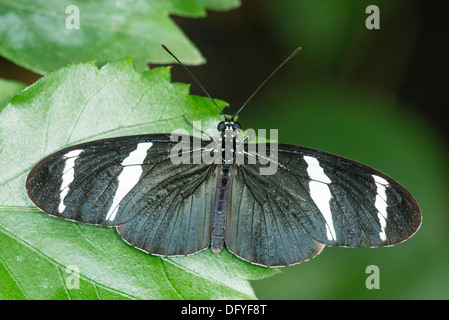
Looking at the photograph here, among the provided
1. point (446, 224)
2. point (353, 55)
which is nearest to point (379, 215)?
point (446, 224)

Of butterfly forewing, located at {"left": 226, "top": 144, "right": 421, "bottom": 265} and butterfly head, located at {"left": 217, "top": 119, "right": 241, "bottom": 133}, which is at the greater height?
butterfly head, located at {"left": 217, "top": 119, "right": 241, "bottom": 133}

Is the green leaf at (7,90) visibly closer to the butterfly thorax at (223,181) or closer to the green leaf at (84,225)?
the green leaf at (84,225)

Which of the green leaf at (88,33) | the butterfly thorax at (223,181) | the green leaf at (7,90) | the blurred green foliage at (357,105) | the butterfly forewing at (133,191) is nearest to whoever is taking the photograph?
the butterfly forewing at (133,191)

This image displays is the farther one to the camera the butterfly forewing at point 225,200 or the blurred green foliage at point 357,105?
the blurred green foliage at point 357,105

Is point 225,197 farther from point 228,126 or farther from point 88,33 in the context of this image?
point 88,33

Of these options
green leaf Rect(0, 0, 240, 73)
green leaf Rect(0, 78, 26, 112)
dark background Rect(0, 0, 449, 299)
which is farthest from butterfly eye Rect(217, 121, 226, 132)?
dark background Rect(0, 0, 449, 299)

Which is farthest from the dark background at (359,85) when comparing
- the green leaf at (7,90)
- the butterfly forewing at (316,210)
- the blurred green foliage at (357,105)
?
the butterfly forewing at (316,210)

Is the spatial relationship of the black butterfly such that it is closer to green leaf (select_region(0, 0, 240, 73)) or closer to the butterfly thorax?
the butterfly thorax
